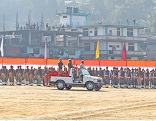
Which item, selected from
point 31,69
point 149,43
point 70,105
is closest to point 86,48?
point 149,43

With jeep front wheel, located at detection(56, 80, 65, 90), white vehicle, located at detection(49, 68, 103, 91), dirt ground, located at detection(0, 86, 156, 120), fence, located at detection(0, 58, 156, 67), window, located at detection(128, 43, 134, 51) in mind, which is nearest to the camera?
dirt ground, located at detection(0, 86, 156, 120)

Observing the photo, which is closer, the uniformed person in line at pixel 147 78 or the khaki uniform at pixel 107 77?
the uniformed person in line at pixel 147 78

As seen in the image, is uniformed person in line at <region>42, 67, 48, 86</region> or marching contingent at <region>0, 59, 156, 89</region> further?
uniformed person in line at <region>42, 67, 48, 86</region>

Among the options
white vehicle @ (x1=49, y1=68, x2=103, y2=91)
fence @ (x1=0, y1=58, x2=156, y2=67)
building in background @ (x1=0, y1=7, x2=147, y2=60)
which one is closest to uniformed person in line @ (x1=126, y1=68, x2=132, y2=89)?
fence @ (x1=0, y1=58, x2=156, y2=67)

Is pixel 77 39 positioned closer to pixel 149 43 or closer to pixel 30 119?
pixel 149 43

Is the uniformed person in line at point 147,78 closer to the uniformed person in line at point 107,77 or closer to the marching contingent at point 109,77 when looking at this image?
the marching contingent at point 109,77

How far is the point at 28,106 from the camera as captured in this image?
2375cm

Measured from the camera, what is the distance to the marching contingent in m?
41.1

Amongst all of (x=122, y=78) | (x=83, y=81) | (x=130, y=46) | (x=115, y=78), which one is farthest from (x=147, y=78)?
(x=130, y=46)

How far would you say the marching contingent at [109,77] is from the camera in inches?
1618

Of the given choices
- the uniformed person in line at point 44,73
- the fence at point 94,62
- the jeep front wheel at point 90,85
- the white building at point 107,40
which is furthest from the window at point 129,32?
the jeep front wheel at point 90,85

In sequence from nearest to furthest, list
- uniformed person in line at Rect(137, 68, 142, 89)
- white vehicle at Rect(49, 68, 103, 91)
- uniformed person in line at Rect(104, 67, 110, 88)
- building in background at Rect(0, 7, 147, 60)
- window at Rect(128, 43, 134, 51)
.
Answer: white vehicle at Rect(49, 68, 103, 91)
uniformed person in line at Rect(137, 68, 142, 89)
uniformed person in line at Rect(104, 67, 110, 88)
building in background at Rect(0, 7, 147, 60)
window at Rect(128, 43, 134, 51)

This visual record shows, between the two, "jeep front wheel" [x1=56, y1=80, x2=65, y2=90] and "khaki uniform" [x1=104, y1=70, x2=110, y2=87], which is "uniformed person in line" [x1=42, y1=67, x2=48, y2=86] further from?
"jeep front wheel" [x1=56, y1=80, x2=65, y2=90]

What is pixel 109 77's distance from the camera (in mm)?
41719
